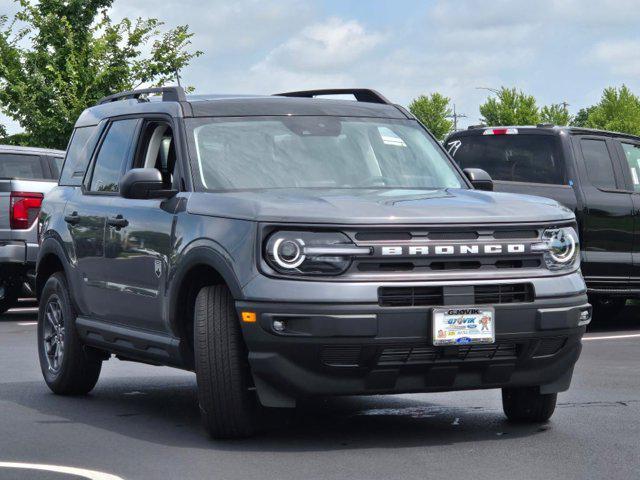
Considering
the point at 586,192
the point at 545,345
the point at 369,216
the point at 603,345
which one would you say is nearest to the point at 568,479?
the point at 545,345

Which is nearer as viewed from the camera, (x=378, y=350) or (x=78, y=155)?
(x=378, y=350)

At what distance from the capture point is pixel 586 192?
14797 millimetres

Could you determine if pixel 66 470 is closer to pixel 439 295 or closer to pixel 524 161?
pixel 439 295

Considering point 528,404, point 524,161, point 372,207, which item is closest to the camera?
point 372,207

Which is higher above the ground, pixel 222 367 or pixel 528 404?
pixel 222 367

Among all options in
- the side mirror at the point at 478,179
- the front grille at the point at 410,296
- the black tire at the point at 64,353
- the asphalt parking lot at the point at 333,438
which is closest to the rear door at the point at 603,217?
the asphalt parking lot at the point at 333,438

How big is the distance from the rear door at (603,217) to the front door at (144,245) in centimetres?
671

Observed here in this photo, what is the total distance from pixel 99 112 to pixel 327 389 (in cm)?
374

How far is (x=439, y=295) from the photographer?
7223mm

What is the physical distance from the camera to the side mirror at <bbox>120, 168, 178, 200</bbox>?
→ 8.23 meters

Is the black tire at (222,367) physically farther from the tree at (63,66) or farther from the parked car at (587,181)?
the tree at (63,66)

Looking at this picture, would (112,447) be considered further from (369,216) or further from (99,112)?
(99,112)

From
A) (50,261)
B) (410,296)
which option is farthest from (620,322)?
(410,296)

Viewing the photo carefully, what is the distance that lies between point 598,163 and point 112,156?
22.9ft
